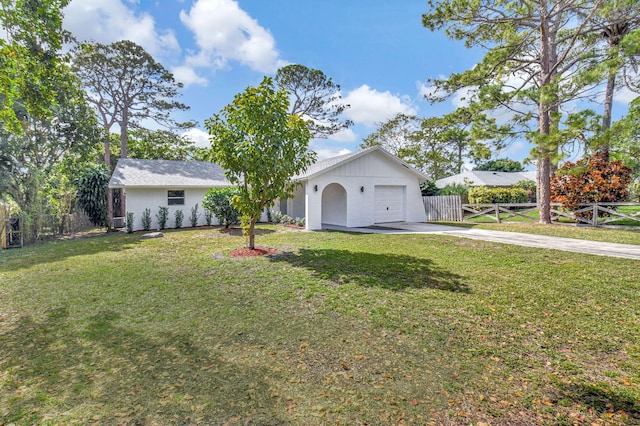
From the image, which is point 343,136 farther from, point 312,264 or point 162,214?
point 312,264

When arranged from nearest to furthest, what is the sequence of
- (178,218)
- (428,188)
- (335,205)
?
(178,218) < (335,205) < (428,188)

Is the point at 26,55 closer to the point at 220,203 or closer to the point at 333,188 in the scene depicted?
the point at 220,203

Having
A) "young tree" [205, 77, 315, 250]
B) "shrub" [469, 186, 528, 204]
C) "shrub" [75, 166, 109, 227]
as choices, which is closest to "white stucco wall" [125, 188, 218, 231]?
"shrub" [75, 166, 109, 227]

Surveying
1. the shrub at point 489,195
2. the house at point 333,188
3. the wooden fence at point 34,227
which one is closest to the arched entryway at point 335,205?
the house at point 333,188

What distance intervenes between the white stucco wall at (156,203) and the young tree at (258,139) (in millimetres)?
9084

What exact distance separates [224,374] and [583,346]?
4.25 metres

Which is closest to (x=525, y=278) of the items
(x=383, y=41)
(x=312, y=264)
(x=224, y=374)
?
(x=312, y=264)

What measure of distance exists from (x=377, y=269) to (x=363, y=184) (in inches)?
347

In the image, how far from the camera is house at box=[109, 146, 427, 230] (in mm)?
14139

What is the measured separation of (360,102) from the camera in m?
26.3

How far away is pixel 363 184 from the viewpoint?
49.6 feet

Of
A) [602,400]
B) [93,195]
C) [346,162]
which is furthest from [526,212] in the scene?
[93,195]

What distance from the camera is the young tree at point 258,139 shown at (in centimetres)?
791

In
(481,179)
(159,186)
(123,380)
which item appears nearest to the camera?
(123,380)
